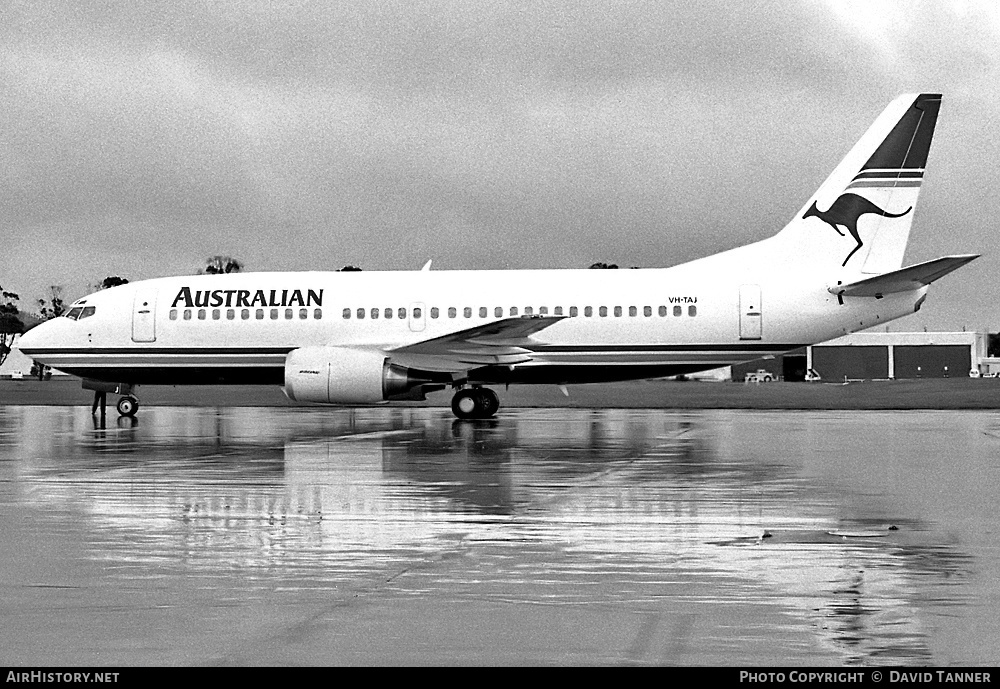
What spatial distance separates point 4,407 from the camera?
42.4 metres

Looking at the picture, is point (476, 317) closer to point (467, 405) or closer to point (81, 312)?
point (467, 405)

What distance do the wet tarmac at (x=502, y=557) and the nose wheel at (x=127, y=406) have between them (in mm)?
12658

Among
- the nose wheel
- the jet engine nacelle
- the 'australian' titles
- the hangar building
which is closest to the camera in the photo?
the jet engine nacelle

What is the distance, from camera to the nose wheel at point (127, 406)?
104 feet

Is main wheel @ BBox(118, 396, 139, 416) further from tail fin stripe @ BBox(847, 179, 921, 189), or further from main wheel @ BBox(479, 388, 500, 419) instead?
tail fin stripe @ BBox(847, 179, 921, 189)

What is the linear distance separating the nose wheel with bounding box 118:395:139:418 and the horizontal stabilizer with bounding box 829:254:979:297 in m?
17.6

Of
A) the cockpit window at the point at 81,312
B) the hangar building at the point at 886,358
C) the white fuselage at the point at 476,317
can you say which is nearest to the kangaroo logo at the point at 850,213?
the white fuselage at the point at 476,317

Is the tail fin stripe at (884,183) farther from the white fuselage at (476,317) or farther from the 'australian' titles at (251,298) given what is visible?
the 'australian' titles at (251,298)

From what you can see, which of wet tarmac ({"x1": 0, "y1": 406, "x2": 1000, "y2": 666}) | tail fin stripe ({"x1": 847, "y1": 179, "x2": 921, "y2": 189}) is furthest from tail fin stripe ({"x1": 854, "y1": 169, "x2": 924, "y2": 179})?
wet tarmac ({"x1": 0, "y1": 406, "x2": 1000, "y2": 666})

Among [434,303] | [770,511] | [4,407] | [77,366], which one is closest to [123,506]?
[770,511]

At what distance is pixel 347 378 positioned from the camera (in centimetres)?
2680

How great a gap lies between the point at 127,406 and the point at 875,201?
19.2 metres

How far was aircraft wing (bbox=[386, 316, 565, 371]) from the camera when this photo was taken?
89.4 ft
